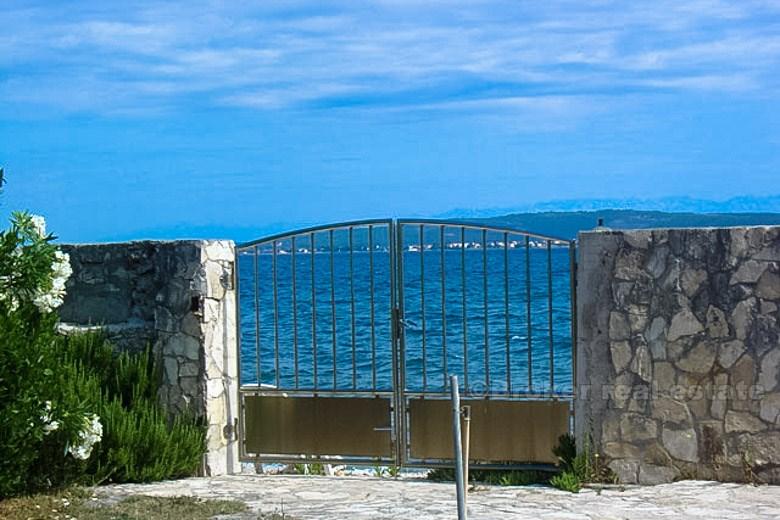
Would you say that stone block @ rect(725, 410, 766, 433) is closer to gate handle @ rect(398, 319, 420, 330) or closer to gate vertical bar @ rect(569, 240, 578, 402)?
gate vertical bar @ rect(569, 240, 578, 402)

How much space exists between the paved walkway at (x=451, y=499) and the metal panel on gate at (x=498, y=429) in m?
0.38

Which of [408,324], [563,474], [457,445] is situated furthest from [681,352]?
[457,445]

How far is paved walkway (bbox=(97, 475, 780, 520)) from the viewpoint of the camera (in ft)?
26.7

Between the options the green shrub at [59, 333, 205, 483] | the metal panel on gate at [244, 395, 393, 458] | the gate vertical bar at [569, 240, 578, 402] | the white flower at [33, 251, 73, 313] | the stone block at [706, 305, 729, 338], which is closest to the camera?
the white flower at [33, 251, 73, 313]

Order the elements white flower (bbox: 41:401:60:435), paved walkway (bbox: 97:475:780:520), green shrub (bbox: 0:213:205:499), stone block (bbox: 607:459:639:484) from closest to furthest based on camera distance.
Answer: paved walkway (bbox: 97:475:780:520)
green shrub (bbox: 0:213:205:499)
white flower (bbox: 41:401:60:435)
stone block (bbox: 607:459:639:484)

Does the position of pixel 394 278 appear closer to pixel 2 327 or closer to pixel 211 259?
pixel 211 259

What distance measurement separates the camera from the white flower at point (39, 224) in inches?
340

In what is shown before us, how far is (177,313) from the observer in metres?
10.1

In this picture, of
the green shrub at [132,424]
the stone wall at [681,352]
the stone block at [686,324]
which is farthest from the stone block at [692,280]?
the green shrub at [132,424]

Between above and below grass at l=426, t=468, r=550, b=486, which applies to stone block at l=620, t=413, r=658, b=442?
above

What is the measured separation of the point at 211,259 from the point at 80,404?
186cm

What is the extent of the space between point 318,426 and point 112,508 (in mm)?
2264

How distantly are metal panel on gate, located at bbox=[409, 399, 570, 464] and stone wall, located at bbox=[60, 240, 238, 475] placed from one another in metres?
1.86

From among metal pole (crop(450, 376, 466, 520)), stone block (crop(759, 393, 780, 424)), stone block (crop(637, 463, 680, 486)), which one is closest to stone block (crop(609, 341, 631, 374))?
stone block (crop(637, 463, 680, 486))
